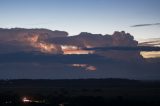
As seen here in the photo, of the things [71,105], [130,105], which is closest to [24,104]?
[71,105]

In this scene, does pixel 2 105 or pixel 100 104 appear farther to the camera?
pixel 100 104

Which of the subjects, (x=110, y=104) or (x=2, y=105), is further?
(x=110, y=104)

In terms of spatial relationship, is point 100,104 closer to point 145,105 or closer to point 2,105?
point 145,105

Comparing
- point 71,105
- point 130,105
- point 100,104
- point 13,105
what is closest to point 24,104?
point 13,105

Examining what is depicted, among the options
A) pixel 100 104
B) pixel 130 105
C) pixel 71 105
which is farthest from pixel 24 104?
pixel 130 105

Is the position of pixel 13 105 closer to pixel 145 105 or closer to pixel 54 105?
pixel 54 105

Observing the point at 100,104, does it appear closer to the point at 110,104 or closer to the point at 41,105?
the point at 110,104
